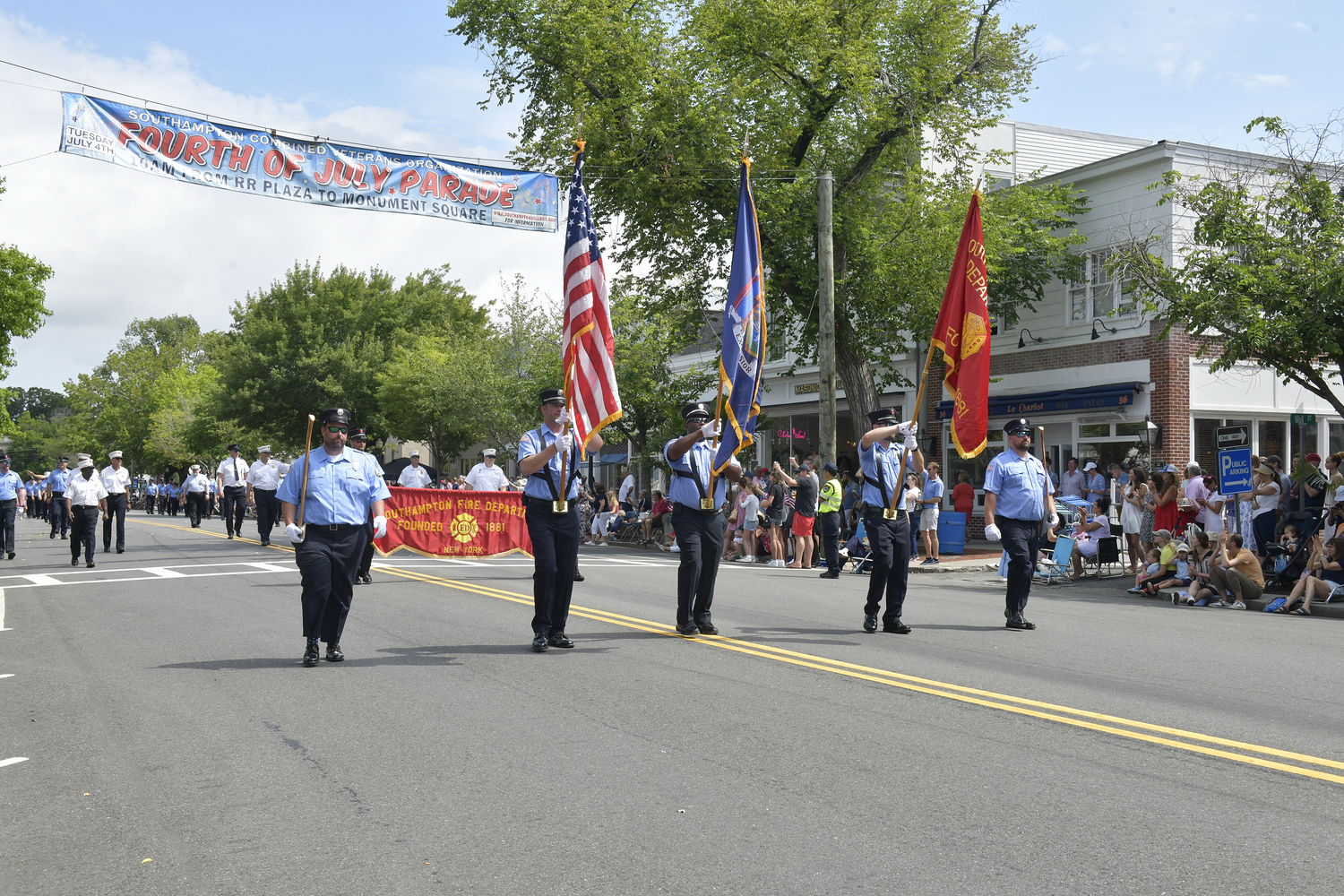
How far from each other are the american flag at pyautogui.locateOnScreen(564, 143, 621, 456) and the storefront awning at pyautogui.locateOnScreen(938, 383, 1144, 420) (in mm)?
18079

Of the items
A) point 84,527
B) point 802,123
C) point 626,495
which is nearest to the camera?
point 84,527

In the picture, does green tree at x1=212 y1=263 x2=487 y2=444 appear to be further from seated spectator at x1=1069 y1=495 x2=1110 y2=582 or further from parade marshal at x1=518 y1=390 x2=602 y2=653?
parade marshal at x1=518 y1=390 x2=602 y2=653

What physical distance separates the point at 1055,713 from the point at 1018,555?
13.7 ft

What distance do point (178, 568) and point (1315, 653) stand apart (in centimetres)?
→ 1544

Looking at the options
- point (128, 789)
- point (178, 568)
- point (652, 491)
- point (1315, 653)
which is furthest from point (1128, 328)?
point (128, 789)

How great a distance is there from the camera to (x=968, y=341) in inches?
435

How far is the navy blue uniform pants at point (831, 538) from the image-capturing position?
58.1 ft

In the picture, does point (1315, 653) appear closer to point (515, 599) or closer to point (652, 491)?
point (515, 599)

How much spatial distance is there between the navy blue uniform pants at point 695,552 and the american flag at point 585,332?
1080 millimetres

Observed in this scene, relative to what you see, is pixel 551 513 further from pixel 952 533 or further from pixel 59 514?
pixel 59 514

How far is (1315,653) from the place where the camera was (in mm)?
9539

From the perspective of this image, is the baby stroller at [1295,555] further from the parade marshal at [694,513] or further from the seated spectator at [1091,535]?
the parade marshal at [694,513]

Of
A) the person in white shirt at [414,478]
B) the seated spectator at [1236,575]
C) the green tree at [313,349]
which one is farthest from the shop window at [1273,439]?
the green tree at [313,349]

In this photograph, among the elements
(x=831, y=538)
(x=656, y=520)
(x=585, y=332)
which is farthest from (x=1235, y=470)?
(x=656, y=520)
